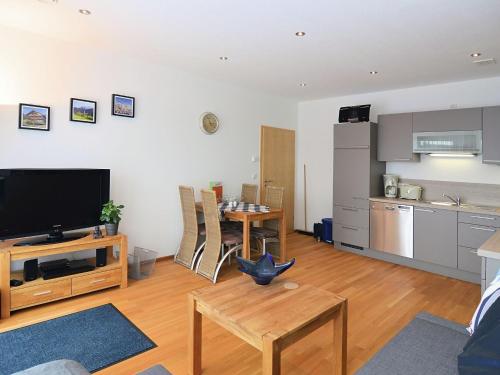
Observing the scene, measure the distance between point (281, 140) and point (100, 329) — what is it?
4.21 metres

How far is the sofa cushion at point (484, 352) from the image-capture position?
1.04 metres

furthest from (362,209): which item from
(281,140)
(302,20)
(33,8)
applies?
(33,8)

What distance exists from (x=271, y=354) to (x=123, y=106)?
10.8 feet

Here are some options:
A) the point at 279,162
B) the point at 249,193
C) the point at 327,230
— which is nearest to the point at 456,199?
the point at 327,230

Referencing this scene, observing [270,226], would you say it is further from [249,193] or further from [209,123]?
[209,123]

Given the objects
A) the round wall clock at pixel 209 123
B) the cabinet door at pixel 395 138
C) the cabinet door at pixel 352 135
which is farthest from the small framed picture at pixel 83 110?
the cabinet door at pixel 395 138

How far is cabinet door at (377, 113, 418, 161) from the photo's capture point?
447 centimetres

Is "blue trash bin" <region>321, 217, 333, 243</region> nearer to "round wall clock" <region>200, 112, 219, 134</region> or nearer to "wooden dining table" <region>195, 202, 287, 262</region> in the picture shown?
"wooden dining table" <region>195, 202, 287, 262</region>

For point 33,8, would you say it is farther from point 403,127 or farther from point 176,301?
point 403,127

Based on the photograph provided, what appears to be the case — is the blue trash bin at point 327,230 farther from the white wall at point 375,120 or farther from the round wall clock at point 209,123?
the round wall clock at point 209,123

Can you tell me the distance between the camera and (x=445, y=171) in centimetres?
446

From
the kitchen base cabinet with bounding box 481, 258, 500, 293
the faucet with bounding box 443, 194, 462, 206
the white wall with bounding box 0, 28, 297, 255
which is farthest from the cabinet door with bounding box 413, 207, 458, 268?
the white wall with bounding box 0, 28, 297, 255

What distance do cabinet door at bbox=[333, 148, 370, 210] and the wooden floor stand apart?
0.87 metres

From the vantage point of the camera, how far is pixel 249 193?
16.4ft
